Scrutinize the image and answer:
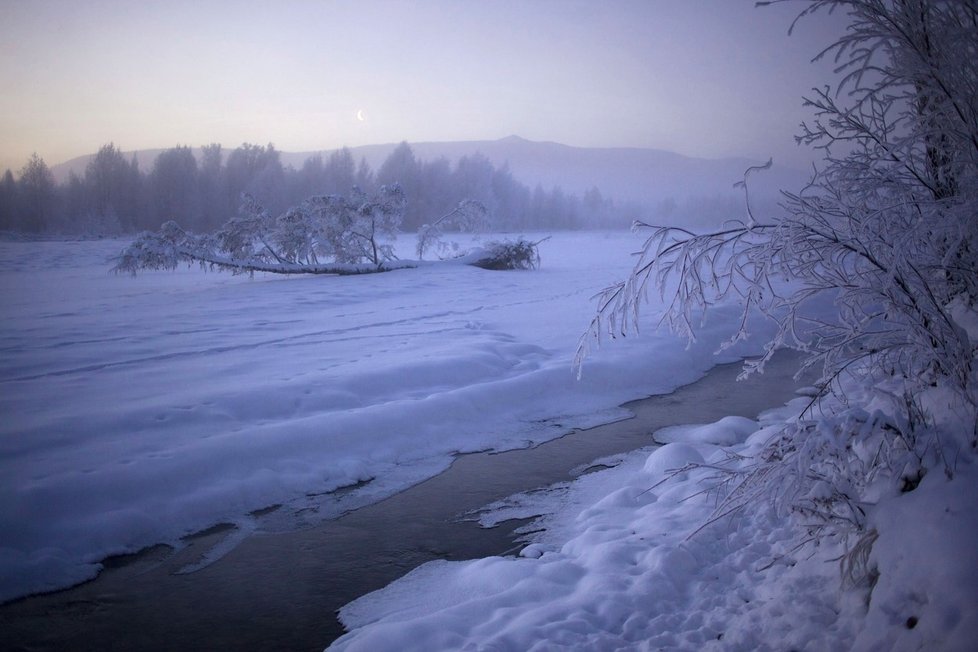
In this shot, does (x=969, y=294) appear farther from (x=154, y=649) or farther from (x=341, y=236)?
(x=341, y=236)

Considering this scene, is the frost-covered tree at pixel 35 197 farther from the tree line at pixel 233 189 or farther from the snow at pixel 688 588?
the snow at pixel 688 588

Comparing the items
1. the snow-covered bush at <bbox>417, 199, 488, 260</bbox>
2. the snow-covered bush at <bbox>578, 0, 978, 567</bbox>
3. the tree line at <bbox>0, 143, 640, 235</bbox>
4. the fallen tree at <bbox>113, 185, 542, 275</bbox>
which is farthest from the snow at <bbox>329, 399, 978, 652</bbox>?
the tree line at <bbox>0, 143, 640, 235</bbox>

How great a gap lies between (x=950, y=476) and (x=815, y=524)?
747 millimetres

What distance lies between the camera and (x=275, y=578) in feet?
14.4

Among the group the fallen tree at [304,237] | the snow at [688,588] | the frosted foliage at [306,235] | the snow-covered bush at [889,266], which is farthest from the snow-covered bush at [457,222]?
the snow-covered bush at [889,266]

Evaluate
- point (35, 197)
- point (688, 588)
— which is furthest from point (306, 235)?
point (35, 197)

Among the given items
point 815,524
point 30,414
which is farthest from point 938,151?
point 30,414

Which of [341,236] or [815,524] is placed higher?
[341,236]

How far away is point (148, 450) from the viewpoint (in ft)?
20.0

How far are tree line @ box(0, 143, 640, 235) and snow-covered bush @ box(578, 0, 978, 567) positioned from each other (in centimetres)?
4319

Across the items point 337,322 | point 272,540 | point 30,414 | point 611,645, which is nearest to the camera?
point 611,645

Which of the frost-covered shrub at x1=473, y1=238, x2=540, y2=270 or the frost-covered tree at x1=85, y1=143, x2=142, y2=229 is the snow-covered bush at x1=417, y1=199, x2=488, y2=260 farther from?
the frost-covered tree at x1=85, y1=143, x2=142, y2=229

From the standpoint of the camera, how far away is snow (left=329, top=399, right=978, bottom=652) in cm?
261

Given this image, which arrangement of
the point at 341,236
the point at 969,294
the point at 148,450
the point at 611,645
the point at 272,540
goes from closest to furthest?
1. the point at 611,645
2. the point at 969,294
3. the point at 272,540
4. the point at 148,450
5. the point at 341,236
